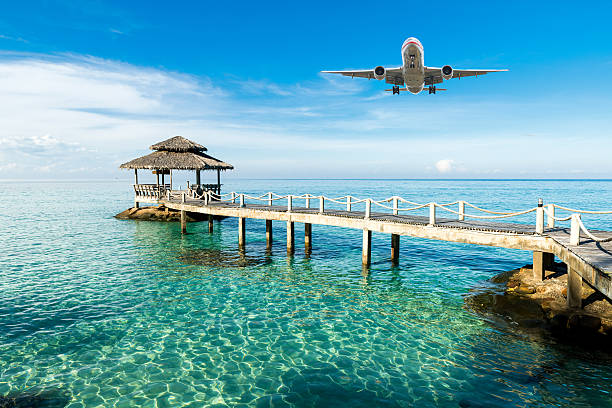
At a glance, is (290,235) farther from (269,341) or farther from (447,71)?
(447,71)

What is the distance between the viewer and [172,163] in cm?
3194

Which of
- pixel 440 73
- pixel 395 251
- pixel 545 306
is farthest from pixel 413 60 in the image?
pixel 545 306

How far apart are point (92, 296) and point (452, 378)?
11986 millimetres

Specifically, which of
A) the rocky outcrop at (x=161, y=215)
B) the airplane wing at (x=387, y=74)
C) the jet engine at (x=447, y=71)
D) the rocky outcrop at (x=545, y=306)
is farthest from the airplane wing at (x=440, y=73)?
the rocky outcrop at (x=161, y=215)

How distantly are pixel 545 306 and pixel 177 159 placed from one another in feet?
94.8

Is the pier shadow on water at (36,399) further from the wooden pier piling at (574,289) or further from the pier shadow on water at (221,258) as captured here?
the wooden pier piling at (574,289)

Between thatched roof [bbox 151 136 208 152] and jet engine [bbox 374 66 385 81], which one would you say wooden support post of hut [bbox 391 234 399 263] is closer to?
jet engine [bbox 374 66 385 81]

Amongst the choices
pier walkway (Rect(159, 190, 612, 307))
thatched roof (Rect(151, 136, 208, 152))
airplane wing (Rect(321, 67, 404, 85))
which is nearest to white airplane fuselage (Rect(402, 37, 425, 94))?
airplane wing (Rect(321, 67, 404, 85))

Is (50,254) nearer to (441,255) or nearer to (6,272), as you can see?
(6,272)

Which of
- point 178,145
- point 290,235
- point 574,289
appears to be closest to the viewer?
point 574,289

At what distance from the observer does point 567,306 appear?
10.9 m

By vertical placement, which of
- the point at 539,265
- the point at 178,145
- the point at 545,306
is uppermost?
the point at 178,145

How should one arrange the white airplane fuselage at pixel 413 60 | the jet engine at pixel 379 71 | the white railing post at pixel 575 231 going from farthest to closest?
the jet engine at pixel 379 71 → the white airplane fuselage at pixel 413 60 → the white railing post at pixel 575 231

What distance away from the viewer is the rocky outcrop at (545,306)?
31.8ft
